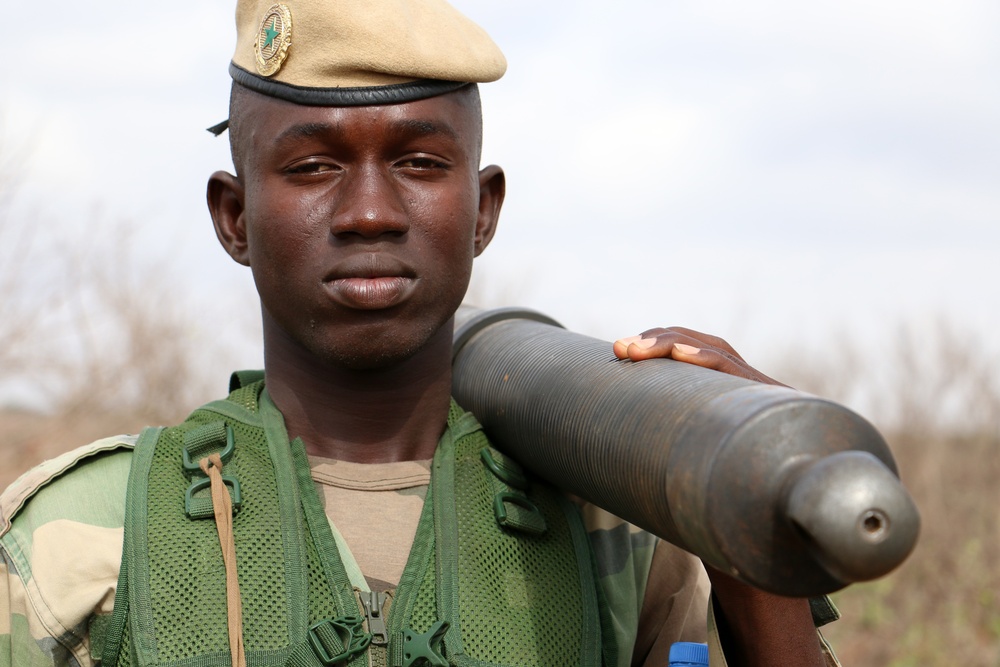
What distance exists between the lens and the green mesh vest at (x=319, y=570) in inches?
80.4

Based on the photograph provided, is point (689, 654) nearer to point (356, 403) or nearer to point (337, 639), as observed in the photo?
point (337, 639)

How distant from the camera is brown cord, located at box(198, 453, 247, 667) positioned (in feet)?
6.57

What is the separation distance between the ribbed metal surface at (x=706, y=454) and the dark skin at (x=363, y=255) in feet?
0.58

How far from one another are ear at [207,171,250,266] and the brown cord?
474 mm

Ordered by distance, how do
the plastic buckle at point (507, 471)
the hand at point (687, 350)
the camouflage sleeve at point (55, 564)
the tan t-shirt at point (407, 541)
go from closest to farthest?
the hand at point (687, 350), the camouflage sleeve at point (55, 564), the tan t-shirt at point (407, 541), the plastic buckle at point (507, 471)

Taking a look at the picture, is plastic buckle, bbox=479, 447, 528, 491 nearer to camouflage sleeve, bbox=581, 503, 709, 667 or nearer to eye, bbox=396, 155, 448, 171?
camouflage sleeve, bbox=581, 503, 709, 667


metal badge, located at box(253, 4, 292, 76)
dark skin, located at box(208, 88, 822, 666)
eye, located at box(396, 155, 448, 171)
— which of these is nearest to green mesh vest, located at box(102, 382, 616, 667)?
dark skin, located at box(208, 88, 822, 666)

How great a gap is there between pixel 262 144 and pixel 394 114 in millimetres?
267

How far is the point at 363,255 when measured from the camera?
2188 millimetres

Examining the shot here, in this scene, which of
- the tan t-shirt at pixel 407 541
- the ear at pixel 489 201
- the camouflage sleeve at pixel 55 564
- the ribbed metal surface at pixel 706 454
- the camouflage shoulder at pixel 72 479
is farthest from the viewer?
the ear at pixel 489 201

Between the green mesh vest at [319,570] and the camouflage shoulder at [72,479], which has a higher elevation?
the camouflage shoulder at [72,479]

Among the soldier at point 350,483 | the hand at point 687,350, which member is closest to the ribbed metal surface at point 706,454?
the hand at point 687,350

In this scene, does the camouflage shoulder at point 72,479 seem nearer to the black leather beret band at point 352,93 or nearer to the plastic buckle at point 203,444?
the plastic buckle at point 203,444

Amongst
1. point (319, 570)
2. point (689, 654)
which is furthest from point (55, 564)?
point (689, 654)
